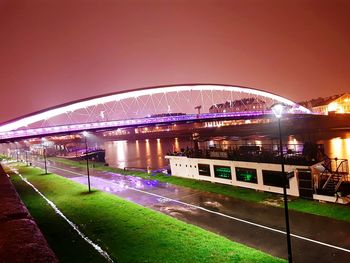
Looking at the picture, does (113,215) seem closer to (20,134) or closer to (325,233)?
(325,233)

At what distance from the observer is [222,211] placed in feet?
63.8

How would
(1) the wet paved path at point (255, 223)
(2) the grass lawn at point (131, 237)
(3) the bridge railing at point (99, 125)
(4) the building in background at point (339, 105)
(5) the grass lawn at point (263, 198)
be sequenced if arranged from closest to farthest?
(2) the grass lawn at point (131, 237), (1) the wet paved path at point (255, 223), (5) the grass lawn at point (263, 198), (3) the bridge railing at point (99, 125), (4) the building in background at point (339, 105)

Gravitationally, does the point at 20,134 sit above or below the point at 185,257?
above

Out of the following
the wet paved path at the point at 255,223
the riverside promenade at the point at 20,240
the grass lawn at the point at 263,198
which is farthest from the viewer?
the grass lawn at the point at 263,198

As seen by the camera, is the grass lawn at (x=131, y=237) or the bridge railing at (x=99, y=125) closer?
the grass lawn at (x=131, y=237)

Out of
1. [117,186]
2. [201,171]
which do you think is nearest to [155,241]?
[201,171]

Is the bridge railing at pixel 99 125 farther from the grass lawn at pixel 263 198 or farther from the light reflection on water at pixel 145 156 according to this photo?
the grass lawn at pixel 263 198

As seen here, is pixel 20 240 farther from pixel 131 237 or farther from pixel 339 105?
pixel 339 105

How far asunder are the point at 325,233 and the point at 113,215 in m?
12.1

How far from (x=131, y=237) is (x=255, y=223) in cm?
688

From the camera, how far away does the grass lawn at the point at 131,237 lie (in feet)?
41.4

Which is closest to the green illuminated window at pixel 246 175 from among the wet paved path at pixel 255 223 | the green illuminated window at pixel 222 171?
the green illuminated window at pixel 222 171

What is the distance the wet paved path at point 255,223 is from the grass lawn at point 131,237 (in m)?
1.29

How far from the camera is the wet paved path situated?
13123mm
